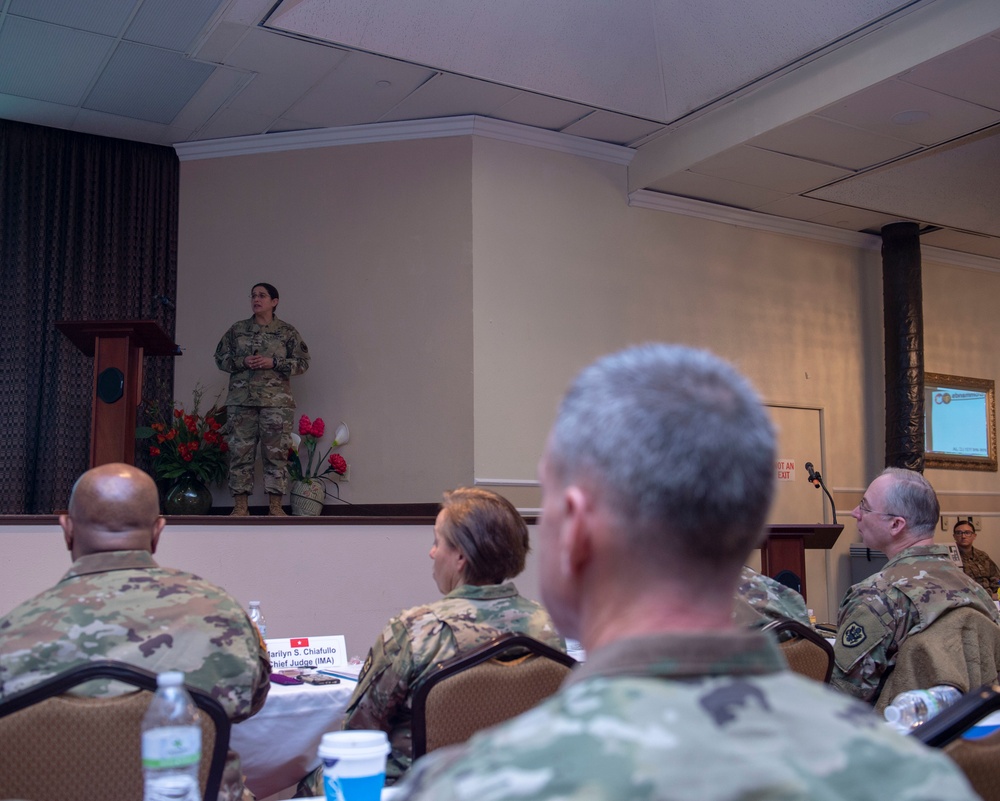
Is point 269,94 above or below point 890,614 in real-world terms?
above

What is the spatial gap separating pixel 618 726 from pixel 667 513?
0.19 m

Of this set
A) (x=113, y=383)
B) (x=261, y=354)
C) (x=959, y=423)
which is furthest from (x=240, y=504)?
(x=959, y=423)

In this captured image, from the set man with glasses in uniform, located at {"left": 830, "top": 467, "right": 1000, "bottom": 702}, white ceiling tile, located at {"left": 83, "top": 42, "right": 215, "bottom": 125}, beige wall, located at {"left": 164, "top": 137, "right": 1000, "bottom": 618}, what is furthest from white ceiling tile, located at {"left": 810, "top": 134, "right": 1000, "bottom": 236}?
white ceiling tile, located at {"left": 83, "top": 42, "right": 215, "bottom": 125}

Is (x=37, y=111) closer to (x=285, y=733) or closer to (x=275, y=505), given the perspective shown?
(x=275, y=505)

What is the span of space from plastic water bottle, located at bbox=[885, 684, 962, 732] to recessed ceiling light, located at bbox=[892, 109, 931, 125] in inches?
161

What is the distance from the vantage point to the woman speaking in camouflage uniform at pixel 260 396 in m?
6.08

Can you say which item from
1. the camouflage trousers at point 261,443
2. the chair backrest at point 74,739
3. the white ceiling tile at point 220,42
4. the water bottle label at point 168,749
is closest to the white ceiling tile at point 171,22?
the white ceiling tile at point 220,42

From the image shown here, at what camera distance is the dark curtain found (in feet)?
20.3

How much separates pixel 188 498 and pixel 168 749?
15.8 ft

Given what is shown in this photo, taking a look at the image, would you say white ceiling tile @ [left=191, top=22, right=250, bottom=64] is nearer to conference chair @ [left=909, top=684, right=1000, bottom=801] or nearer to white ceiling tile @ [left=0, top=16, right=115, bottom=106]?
white ceiling tile @ [left=0, top=16, right=115, bottom=106]

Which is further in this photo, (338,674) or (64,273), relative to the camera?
(64,273)

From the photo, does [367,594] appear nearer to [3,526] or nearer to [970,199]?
[3,526]

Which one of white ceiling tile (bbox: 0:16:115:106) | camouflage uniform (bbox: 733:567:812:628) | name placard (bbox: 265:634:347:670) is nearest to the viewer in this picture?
camouflage uniform (bbox: 733:567:812:628)

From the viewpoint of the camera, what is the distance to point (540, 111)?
6.31m
